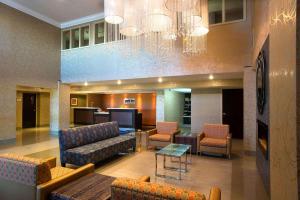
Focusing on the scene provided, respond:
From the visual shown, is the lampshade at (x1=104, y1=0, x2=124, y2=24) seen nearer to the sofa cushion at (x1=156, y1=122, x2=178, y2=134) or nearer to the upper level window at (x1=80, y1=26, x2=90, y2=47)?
the sofa cushion at (x1=156, y1=122, x2=178, y2=134)

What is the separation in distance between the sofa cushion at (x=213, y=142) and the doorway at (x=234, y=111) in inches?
121

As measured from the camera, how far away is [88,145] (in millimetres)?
4539

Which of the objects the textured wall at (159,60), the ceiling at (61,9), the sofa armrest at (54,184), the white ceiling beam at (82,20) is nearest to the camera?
the sofa armrest at (54,184)

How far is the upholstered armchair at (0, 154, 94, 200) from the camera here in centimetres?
219

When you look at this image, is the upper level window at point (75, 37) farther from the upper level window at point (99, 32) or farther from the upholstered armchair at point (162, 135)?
the upholstered armchair at point (162, 135)

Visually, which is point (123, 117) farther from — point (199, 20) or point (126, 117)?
point (199, 20)

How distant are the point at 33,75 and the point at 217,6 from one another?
749 cm

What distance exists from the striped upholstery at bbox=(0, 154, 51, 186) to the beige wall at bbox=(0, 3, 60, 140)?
5.47 m

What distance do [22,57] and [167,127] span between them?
20.5 ft

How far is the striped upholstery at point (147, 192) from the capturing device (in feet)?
4.51

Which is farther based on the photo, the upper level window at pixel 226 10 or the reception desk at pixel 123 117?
the reception desk at pixel 123 117

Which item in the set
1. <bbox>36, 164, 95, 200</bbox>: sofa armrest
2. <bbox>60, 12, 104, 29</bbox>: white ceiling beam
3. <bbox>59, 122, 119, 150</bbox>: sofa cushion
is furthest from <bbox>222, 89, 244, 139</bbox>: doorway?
<bbox>36, 164, 95, 200</bbox>: sofa armrest

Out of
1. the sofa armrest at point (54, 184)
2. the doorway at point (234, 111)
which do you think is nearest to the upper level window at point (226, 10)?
the doorway at point (234, 111)

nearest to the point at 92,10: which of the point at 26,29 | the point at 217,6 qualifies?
the point at 26,29
